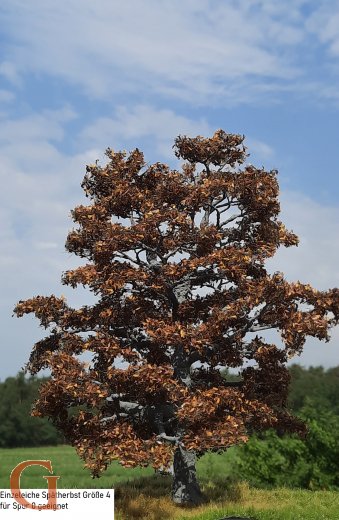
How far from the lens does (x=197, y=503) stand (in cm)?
1420

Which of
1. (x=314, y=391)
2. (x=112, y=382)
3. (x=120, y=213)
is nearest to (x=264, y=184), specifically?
(x=120, y=213)

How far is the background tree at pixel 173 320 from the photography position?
12.6m

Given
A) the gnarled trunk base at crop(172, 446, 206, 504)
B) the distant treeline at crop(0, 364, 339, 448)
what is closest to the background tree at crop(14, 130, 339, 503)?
Answer: the gnarled trunk base at crop(172, 446, 206, 504)

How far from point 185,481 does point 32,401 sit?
34.4 meters

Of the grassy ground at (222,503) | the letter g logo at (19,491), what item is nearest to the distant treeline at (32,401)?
the grassy ground at (222,503)

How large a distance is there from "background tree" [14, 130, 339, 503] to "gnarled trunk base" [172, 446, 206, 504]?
4 cm

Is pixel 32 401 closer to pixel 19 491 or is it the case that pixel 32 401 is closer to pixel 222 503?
pixel 19 491

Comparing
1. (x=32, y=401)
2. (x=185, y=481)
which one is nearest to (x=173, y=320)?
(x=185, y=481)

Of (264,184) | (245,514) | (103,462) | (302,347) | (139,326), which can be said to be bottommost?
(245,514)

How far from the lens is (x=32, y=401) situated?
45719mm

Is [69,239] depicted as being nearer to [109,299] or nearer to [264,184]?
[109,299]

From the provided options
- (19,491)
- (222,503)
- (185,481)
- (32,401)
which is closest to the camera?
(19,491)

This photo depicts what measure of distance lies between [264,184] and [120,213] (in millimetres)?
4284

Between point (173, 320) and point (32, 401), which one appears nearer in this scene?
point (173, 320)
